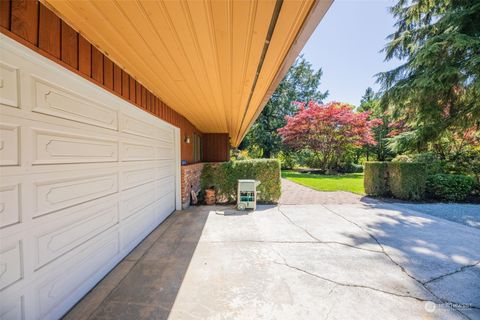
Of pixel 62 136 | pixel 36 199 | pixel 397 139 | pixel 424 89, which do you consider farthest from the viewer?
pixel 397 139

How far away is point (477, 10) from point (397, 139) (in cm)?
439

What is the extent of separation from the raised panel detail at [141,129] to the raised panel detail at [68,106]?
1.15 ft

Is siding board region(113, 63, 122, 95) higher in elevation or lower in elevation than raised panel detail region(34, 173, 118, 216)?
higher

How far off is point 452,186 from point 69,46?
31.6 ft

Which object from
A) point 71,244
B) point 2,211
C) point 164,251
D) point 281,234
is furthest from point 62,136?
point 281,234

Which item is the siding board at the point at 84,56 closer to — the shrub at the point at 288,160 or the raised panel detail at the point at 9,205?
the raised panel detail at the point at 9,205

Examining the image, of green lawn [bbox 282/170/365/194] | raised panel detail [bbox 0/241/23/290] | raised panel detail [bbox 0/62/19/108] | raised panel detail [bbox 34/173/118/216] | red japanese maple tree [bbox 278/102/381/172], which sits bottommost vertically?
green lawn [bbox 282/170/365/194]

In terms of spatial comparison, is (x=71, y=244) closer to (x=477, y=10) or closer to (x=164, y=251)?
(x=164, y=251)

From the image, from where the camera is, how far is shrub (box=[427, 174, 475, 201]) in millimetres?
5996

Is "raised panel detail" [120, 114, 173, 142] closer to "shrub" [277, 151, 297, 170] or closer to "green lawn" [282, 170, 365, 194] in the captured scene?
"green lawn" [282, 170, 365, 194]

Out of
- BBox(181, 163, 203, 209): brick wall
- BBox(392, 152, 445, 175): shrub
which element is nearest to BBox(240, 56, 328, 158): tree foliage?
BBox(392, 152, 445, 175): shrub

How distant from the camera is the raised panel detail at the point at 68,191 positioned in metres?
1.51

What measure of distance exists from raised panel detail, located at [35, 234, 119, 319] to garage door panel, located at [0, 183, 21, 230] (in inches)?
25.1

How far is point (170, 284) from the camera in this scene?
7.08 feet
